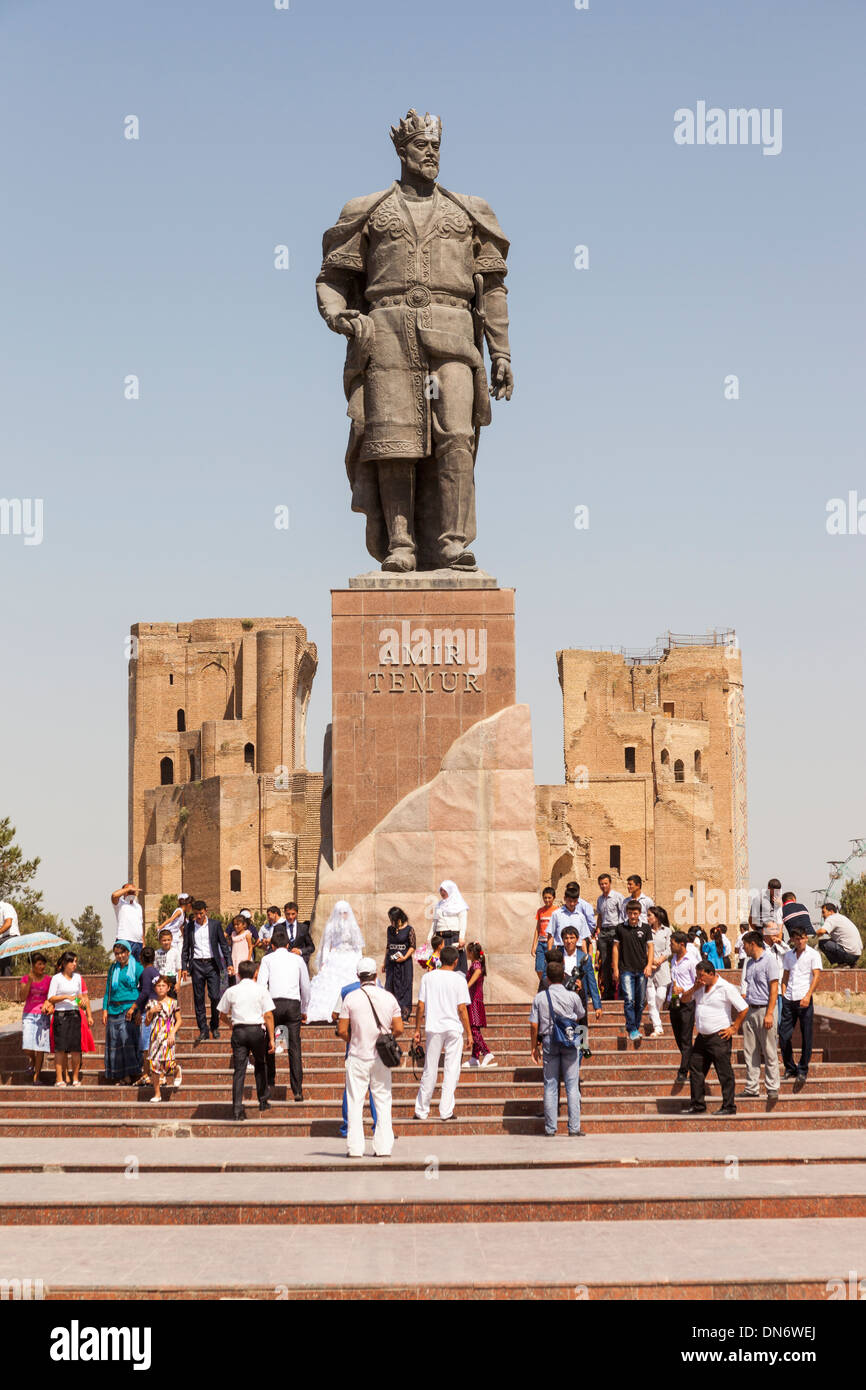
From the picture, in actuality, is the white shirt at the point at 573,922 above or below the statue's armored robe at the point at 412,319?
below

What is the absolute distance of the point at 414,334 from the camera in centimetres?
1552

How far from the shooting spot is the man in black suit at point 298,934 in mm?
14359

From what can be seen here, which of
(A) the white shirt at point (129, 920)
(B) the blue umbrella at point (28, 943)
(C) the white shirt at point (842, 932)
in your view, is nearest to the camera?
(A) the white shirt at point (129, 920)

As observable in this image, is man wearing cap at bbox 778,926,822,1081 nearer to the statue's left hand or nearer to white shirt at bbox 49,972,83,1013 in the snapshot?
white shirt at bbox 49,972,83,1013

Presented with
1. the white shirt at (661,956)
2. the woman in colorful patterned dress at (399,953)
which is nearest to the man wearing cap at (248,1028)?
the woman in colorful patterned dress at (399,953)

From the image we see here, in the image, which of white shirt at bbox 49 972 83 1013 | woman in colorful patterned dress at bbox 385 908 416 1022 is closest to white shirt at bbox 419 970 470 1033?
woman in colorful patterned dress at bbox 385 908 416 1022

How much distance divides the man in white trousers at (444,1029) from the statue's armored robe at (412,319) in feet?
18.2

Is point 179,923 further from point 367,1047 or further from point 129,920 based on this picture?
point 367,1047

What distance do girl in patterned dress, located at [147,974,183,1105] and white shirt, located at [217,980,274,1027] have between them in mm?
963

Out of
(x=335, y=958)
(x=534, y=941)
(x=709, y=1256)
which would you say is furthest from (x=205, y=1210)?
(x=534, y=941)

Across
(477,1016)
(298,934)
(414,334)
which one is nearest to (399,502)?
(414,334)

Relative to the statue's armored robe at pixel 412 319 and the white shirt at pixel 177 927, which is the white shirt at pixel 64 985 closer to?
the white shirt at pixel 177 927

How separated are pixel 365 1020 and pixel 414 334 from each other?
24.4ft
